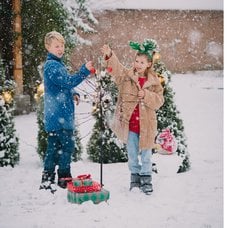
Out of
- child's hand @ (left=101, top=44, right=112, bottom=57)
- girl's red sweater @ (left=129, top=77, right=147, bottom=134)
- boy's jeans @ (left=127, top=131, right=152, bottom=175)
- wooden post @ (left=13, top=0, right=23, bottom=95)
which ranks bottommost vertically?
boy's jeans @ (left=127, top=131, right=152, bottom=175)

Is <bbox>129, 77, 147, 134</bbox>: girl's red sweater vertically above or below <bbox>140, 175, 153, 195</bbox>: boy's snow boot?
above


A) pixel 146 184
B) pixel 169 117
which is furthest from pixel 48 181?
pixel 169 117

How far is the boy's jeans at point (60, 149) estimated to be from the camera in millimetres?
3264

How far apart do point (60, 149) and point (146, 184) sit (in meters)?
0.71

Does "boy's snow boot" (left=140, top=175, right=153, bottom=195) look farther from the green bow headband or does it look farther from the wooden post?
the wooden post

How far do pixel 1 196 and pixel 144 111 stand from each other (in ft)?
3.94

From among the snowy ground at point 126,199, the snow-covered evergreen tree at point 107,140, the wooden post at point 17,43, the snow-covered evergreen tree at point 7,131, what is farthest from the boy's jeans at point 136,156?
the wooden post at point 17,43

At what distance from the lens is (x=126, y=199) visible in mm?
3145

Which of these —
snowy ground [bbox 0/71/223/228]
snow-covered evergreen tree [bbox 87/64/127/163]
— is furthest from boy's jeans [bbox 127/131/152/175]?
snow-covered evergreen tree [bbox 87/64/127/163]

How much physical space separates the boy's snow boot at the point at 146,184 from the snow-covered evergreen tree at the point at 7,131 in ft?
4.04

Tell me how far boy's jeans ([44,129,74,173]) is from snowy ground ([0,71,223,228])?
19 cm

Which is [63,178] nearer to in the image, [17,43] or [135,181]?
[135,181]

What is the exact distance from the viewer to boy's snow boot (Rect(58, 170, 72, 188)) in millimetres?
3275
